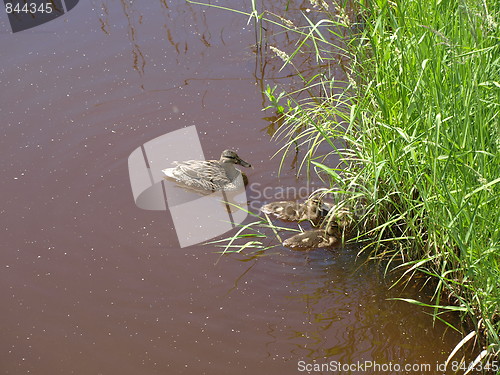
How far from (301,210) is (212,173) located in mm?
858

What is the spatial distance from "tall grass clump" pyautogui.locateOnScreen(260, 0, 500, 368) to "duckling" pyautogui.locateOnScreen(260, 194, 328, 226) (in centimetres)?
39

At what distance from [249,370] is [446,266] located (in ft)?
4.58

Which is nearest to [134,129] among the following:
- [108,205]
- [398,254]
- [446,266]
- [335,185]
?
[108,205]

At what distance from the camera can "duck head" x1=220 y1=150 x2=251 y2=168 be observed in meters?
5.86

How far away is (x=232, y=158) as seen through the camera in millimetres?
5852

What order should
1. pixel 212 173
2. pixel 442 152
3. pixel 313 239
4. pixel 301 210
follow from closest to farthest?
pixel 442 152, pixel 313 239, pixel 301 210, pixel 212 173

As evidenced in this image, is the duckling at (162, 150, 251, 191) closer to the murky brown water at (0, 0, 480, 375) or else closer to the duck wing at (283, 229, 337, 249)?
the murky brown water at (0, 0, 480, 375)

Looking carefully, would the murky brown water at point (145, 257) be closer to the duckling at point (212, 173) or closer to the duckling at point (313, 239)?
the duckling at point (313, 239)

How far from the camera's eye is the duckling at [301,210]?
5.36 meters

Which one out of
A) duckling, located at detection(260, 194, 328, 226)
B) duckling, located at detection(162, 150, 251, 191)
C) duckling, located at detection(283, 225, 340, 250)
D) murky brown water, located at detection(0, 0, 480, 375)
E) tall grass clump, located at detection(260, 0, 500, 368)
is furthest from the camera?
duckling, located at detection(162, 150, 251, 191)

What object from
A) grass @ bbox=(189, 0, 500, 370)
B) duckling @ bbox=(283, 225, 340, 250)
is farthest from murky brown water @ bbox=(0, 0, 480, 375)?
grass @ bbox=(189, 0, 500, 370)

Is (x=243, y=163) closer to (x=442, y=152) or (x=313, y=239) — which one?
(x=313, y=239)

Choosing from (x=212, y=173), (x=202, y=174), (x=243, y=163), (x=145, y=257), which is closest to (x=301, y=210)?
(x=243, y=163)

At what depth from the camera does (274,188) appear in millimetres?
5805
